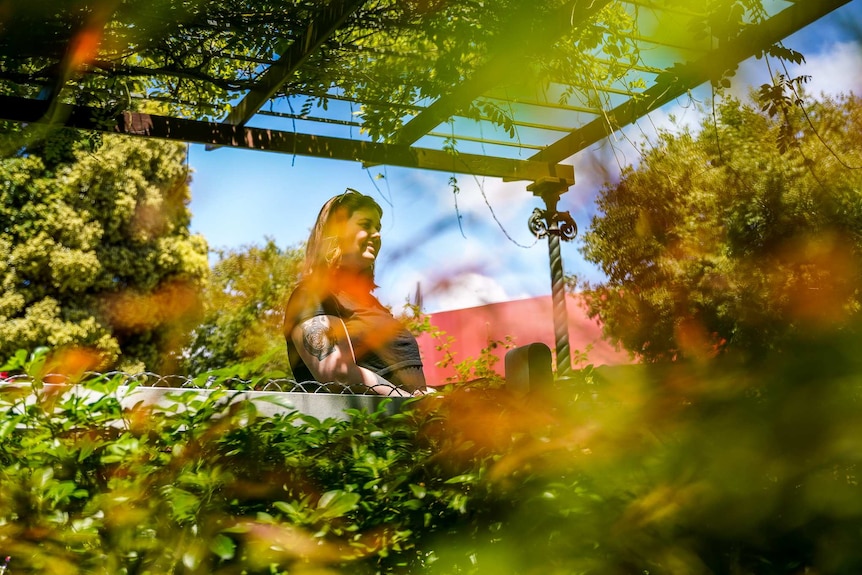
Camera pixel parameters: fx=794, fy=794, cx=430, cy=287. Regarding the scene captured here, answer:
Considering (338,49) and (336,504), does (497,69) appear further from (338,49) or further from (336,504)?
(336,504)

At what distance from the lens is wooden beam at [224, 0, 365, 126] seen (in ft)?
11.8

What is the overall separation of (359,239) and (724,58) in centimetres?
167

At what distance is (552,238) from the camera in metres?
6.86

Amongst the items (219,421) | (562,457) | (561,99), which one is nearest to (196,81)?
(561,99)

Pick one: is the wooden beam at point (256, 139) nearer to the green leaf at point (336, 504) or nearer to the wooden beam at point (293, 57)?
the wooden beam at point (293, 57)

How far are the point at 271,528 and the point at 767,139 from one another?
37.0 feet

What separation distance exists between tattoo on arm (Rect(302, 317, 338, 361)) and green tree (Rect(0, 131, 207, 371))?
32.7 ft

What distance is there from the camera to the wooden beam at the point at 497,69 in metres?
3.59

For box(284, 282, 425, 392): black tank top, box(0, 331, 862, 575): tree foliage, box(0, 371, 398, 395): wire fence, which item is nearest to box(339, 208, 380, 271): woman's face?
box(284, 282, 425, 392): black tank top

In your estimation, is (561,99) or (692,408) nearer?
(692,408)

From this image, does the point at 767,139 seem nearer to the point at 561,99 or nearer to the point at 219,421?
the point at 561,99

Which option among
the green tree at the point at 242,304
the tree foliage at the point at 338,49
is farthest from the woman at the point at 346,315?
the green tree at the point at 242,304

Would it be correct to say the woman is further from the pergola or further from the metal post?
the metal post

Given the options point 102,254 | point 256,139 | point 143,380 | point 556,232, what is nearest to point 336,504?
point 143,380
